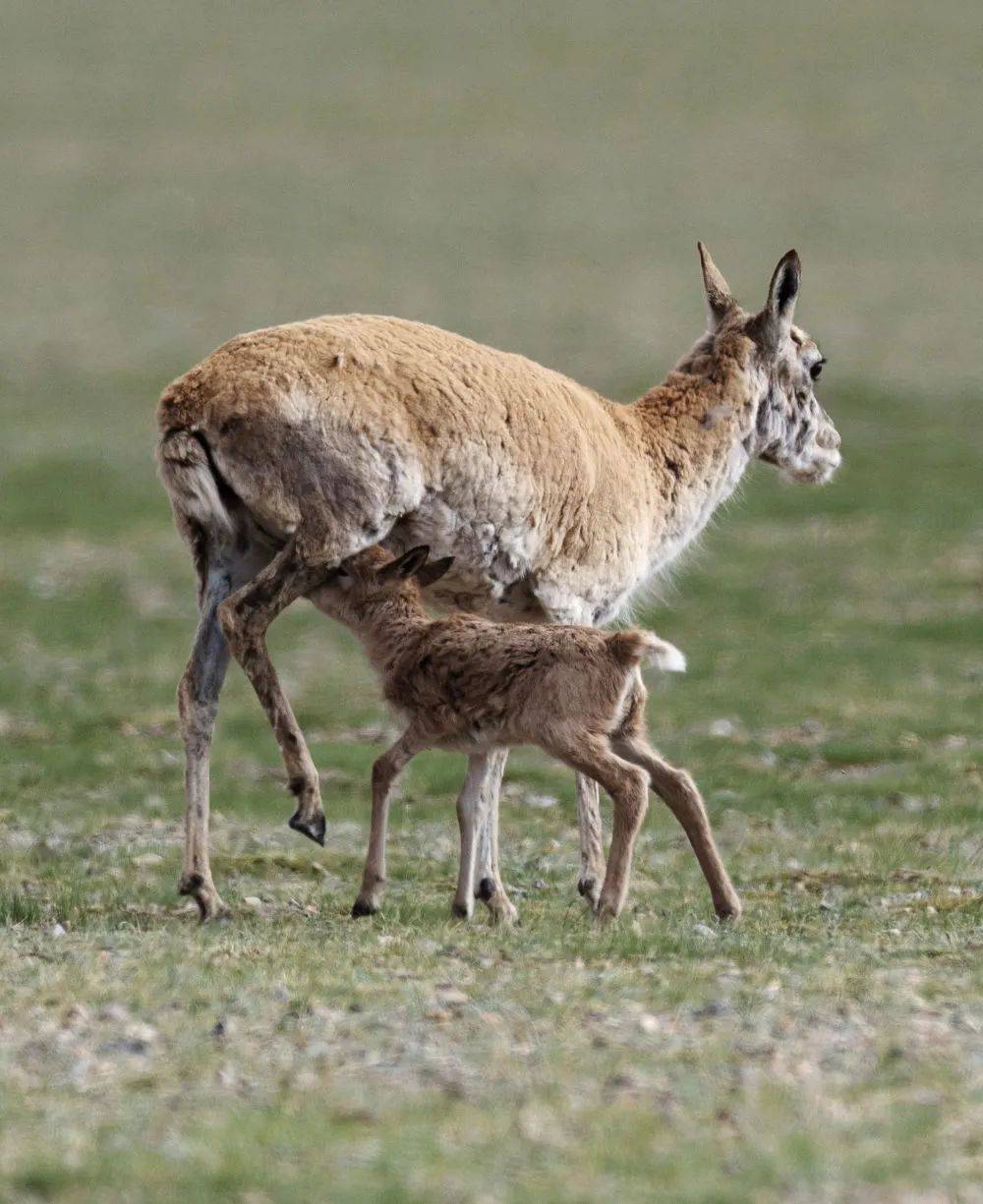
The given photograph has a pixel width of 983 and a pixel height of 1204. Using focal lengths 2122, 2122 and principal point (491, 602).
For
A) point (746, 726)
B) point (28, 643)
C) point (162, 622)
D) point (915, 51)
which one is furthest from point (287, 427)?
point (915, 51)

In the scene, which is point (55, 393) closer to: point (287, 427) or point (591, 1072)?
point (287, 427)

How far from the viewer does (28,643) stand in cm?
2138

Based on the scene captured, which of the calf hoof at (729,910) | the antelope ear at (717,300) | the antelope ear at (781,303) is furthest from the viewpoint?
the antelope ear at (717,300)

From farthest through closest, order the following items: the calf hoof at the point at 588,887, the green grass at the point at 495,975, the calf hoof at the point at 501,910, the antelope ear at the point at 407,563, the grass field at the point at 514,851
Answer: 1. the calf hoof at the point at 588,887
2. the antelope ear at the point at 407,563
3. the calf hoof at the point at 501,910
4. the grass field at the point at 514,851
5. the green grass at the point at 495,975

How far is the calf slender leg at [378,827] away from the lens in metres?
8.94

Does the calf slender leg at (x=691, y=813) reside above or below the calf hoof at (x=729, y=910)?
above

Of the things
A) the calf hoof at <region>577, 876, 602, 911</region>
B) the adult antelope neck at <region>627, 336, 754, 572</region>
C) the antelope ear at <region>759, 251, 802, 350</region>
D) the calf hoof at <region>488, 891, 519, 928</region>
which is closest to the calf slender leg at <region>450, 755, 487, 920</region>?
the calf hoof at <region>488, 891, 519, 928</region>

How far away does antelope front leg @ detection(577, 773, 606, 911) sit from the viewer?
996 centimetres

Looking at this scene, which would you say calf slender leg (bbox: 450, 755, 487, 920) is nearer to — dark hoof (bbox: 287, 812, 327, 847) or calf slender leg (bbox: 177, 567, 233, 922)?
dark hoof (bbox: 287, 812, 327, 847)

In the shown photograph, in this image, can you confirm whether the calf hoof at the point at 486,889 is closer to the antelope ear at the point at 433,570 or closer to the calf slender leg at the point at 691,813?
the calf slender leg at the point at 691,813

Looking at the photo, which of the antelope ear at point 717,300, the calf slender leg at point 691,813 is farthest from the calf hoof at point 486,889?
Answer: the antelope ear at point 717,300

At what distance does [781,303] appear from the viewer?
11469 mm

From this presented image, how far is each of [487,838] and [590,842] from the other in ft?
2.98

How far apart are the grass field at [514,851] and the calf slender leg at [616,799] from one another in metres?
0.30
